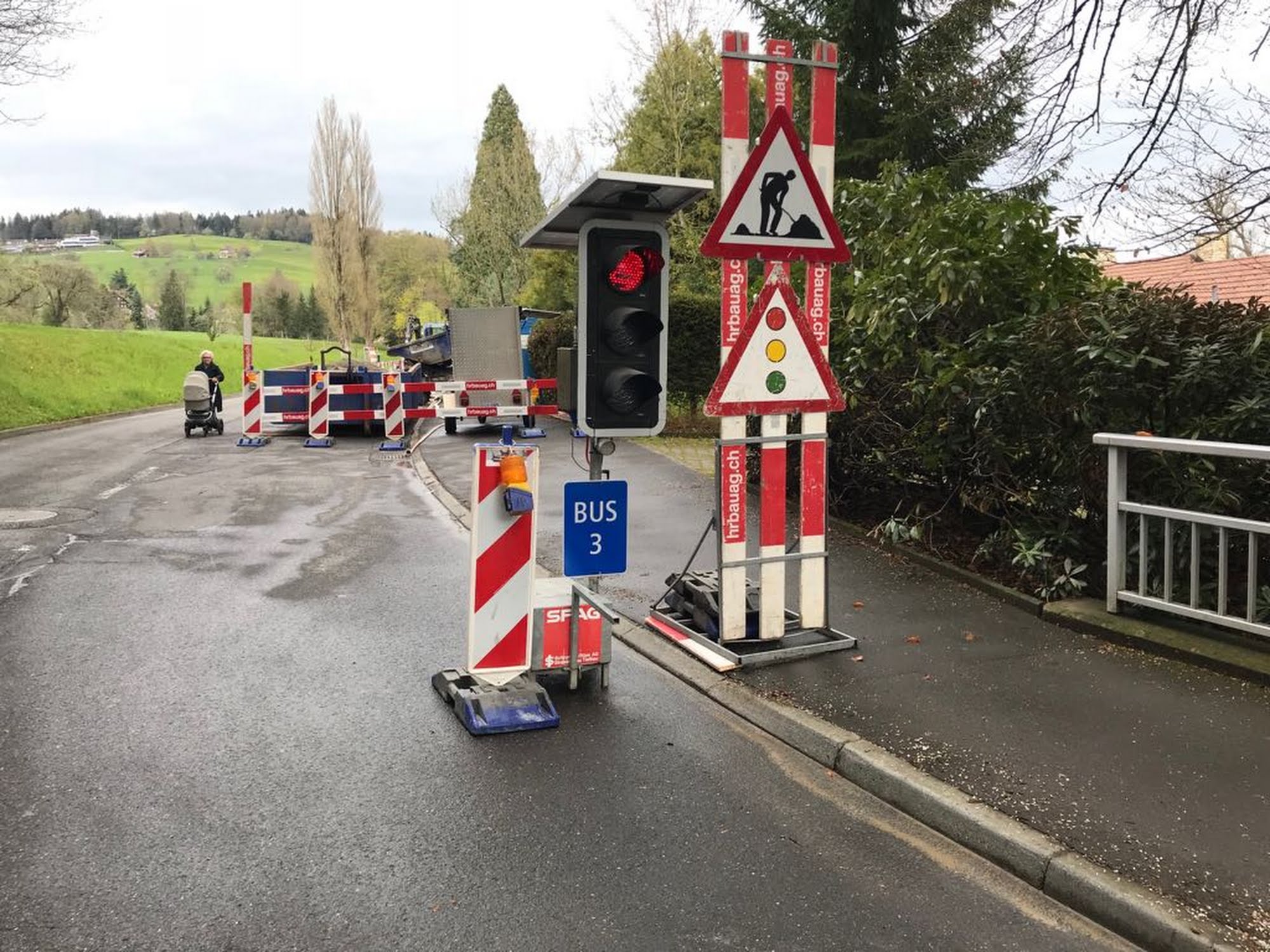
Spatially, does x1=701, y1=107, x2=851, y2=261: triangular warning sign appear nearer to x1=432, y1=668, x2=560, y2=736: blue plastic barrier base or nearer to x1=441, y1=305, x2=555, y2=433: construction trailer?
x1=432, y1=668, x2=560, y2=736: blue plastic barrier base

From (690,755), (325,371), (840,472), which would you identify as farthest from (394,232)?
(690,755)

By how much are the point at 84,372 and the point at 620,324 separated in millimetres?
32126

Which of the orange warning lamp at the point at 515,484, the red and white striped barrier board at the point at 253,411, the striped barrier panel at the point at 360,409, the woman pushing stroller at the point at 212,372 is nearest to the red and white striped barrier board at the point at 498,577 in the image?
the orange warning lamp at the point at 515,484

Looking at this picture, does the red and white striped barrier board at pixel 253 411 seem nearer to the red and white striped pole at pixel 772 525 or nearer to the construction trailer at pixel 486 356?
the construction trailer at pixel 486 356

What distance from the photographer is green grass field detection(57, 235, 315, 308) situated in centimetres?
10144

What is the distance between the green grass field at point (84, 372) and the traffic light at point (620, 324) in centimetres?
2080

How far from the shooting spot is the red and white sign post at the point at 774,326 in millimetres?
5176

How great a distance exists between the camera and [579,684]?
5352 mm

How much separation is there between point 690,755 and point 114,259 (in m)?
128

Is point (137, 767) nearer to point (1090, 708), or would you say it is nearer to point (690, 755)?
point (690, 755)

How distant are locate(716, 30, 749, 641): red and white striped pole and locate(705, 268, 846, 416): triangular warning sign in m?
0.10

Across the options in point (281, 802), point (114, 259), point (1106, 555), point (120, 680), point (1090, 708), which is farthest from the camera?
point (114, 259)

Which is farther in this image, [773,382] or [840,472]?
[840,472]

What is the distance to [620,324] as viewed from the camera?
5160 mm
